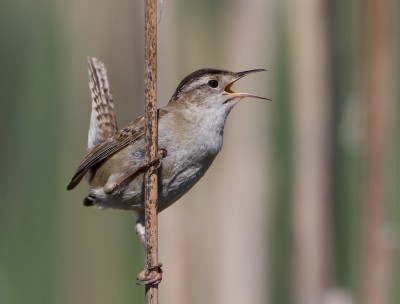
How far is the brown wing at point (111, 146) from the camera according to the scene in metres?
2.10

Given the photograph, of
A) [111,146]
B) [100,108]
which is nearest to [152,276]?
[111,146]

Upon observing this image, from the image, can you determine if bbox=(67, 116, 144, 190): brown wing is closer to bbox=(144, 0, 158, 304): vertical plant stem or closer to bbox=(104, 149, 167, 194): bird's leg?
bbox=(104, 149, 167, 194): bird's leg

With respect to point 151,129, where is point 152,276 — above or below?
below

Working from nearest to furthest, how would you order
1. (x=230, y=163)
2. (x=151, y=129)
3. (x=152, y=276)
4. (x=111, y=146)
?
(x=151, y=129), (x=152, y=276), (x=111, y=146), (x=230, y=163)

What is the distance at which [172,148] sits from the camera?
1994mm

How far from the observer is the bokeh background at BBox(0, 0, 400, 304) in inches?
82.7

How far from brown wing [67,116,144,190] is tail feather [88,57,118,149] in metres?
0.22

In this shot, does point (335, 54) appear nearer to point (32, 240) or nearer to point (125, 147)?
point (125, 147)

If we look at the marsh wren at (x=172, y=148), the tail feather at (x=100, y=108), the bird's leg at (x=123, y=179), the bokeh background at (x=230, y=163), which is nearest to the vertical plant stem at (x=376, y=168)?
the bokeh background at (x=230, y=163)

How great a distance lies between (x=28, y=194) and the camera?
2168 mm

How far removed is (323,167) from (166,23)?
2.20ft

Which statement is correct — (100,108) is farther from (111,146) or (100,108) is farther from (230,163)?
(230,163)

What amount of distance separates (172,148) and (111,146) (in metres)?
0.24

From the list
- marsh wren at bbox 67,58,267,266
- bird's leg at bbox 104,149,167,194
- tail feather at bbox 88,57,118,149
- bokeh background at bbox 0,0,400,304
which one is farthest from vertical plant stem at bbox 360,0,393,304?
tail feather at bbox 88,57,118,149
